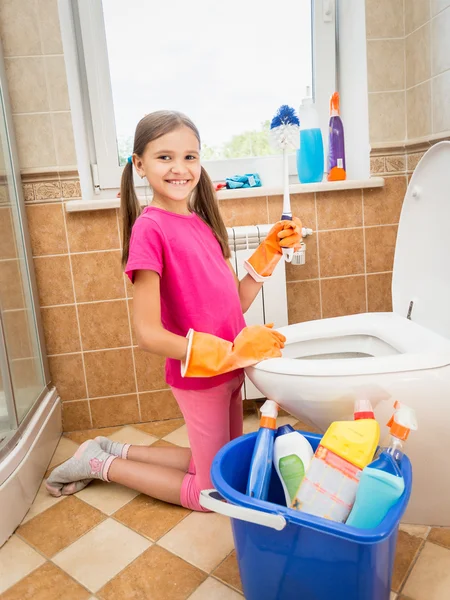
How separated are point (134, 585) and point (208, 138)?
1.32 m

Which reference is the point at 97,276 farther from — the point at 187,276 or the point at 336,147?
the point at 336,147

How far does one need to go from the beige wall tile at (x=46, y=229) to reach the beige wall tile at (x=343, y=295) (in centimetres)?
83

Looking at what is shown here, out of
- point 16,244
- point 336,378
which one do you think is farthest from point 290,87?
point 336,378

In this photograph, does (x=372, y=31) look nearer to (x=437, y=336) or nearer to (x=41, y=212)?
(x=437, y=336)

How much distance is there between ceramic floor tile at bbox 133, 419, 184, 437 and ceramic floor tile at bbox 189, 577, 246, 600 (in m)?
0.66

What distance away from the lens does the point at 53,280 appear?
1552 mm

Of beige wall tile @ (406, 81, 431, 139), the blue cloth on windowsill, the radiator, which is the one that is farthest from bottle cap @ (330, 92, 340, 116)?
the radiator

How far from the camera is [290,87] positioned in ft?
5.56

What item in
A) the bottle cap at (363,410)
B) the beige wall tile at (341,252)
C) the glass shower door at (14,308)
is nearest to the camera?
the bottle cap at (363,410)

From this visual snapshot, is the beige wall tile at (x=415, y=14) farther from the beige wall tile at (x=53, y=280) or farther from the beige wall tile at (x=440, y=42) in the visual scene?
the beige wall tile at (x=53, y=280)

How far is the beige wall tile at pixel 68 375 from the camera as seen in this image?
1.60m

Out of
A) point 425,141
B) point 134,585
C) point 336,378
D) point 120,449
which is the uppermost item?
point 425,141

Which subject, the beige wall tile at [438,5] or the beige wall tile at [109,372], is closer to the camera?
the beige wall tile at [438,5]

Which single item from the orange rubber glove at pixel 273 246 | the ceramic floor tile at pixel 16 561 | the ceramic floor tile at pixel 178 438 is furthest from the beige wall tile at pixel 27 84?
the ceramic floor tile at pixel 16 561
